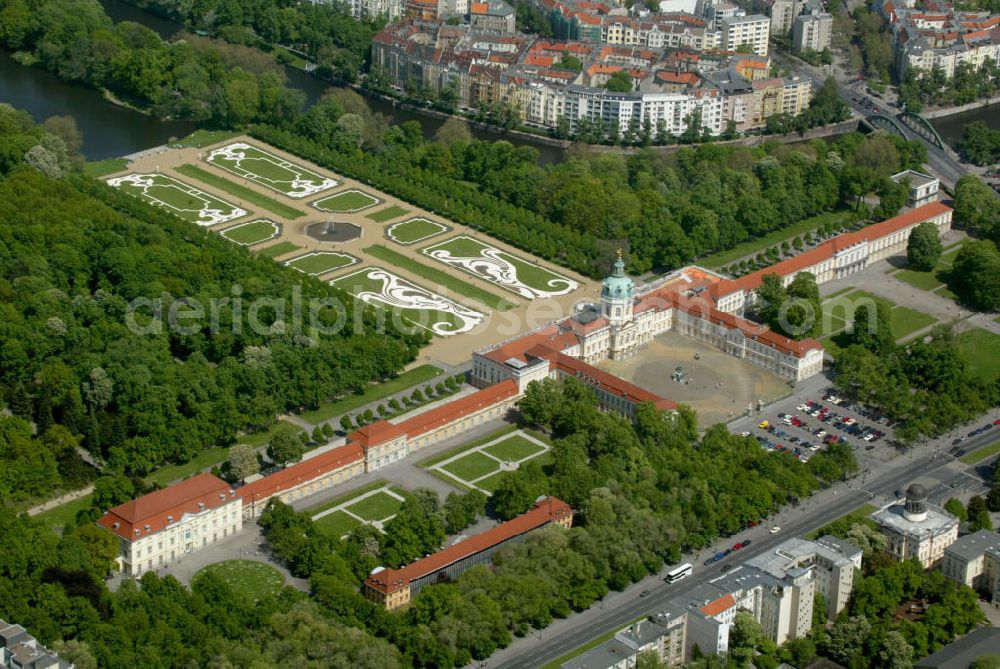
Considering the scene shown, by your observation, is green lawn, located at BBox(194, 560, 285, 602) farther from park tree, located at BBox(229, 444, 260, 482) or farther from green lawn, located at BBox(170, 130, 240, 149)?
green lawn, located at BBox(170, 130, 240, 149)

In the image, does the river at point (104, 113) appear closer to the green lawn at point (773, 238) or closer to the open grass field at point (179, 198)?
the open grass field at point (179, 198)

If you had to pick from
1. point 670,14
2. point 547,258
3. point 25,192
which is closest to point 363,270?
point 547,258

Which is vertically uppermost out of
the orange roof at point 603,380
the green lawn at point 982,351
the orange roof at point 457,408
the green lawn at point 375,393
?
the orange roof at point 603,380

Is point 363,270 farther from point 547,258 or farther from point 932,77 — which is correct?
point 932,77

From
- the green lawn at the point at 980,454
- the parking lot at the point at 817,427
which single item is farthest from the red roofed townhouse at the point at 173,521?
the green lawn at the point at 980,454

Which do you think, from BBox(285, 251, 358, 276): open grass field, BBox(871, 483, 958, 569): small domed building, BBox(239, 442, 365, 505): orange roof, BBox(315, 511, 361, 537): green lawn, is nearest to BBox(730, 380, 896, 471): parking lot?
BBox(871, 483, 958, 569): small domed building
